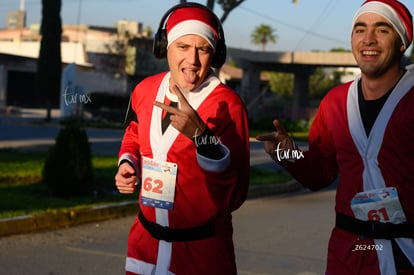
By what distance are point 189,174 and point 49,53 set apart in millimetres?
32723

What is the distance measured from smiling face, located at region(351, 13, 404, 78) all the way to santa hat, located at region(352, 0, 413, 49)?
0.06ft

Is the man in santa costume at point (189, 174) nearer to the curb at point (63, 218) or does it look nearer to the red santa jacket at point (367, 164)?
the red santa jacket at point (367, 164)

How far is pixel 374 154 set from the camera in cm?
337

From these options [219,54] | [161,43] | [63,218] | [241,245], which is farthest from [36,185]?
[219,54]

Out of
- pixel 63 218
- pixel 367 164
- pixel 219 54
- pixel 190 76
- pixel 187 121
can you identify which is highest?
pixel 219 54

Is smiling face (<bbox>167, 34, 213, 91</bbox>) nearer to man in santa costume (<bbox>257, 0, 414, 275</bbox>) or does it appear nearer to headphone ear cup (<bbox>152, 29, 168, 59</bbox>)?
headphone ear cup (<bbox>152, 29, 168, 59</bbox>)

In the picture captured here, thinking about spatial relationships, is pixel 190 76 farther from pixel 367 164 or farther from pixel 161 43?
pixel 367 164

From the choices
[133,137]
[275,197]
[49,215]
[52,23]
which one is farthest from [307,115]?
[133,137]

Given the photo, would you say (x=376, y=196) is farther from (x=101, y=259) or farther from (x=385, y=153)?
(x=101, y=259)

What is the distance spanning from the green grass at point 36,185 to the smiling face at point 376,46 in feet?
20.4

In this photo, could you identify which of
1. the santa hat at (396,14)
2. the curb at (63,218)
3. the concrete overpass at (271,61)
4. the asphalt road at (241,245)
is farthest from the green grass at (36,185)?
the concrete overpass at (271,61)

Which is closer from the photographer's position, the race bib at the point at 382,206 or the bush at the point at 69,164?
the race bib at the point at 382,206

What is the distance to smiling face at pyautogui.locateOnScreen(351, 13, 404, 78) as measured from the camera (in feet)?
11.2

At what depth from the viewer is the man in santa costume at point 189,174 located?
3.37 meters
